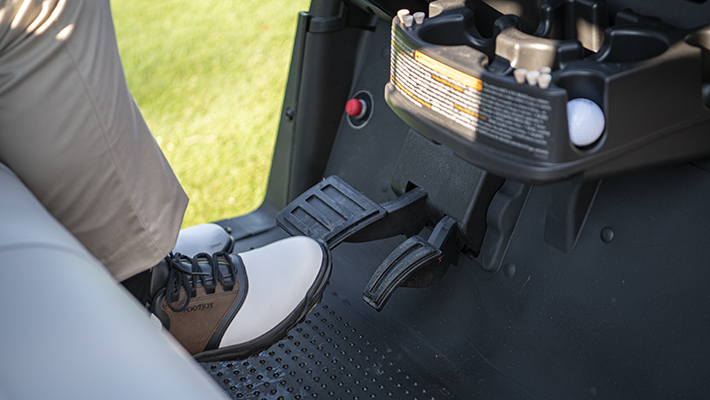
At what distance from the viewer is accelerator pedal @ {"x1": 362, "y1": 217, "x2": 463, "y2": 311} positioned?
3.61ft

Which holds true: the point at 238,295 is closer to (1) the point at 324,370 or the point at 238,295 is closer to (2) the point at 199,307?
(2) the point at 199,307

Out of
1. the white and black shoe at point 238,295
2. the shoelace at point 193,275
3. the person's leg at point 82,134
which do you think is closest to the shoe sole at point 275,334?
the white and black shoe at point 238,295

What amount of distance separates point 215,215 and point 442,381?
957 mm

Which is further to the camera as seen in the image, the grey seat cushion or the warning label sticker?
the warning label sticker

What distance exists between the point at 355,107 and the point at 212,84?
121cm

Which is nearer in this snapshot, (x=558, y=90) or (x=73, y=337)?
(x=73, y=337)

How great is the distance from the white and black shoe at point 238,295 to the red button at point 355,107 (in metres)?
0.42

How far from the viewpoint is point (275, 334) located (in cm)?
112

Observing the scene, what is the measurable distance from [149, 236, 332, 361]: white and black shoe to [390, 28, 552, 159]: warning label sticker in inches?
17.2

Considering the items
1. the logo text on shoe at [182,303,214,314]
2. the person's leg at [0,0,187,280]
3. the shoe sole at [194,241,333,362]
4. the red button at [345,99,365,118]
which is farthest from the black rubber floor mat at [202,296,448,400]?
the red button at [345,99,365,118]

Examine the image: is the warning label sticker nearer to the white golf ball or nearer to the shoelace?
the white golf ball

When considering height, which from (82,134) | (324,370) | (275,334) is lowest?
(324,370)

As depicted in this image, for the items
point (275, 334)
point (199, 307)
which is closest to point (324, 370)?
Result: point (275, 334)

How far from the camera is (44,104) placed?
0.80 m
